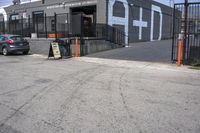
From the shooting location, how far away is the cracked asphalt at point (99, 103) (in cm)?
469

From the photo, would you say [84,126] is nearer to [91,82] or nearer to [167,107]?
[167,107]

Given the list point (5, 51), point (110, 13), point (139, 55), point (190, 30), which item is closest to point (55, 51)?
point (5, 51)

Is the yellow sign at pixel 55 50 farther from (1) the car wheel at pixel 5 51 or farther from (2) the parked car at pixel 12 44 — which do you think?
(1) the car wheel at pixel 5 51

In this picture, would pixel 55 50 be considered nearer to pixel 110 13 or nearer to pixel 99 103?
pixel 110 13

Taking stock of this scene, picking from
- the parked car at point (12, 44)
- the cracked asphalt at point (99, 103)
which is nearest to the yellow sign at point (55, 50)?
the parked car at point (12, 44)

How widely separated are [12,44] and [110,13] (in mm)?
9912

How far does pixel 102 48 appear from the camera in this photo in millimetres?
20375

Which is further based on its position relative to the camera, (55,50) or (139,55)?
(139,55)

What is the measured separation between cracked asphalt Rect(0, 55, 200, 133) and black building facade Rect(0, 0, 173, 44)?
10.2 meters

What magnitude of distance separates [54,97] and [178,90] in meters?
3.81

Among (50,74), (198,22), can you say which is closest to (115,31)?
(198,22)

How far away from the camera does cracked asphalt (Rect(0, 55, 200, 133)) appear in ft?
15.4

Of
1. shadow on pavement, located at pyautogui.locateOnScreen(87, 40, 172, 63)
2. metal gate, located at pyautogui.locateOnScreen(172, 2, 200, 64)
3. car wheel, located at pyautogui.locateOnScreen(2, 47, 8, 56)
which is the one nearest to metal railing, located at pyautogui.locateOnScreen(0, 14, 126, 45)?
shadow on pavement, located at pyautogui.locateOnScreen(87, 40, 172, 63)

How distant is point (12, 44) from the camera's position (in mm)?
18312
